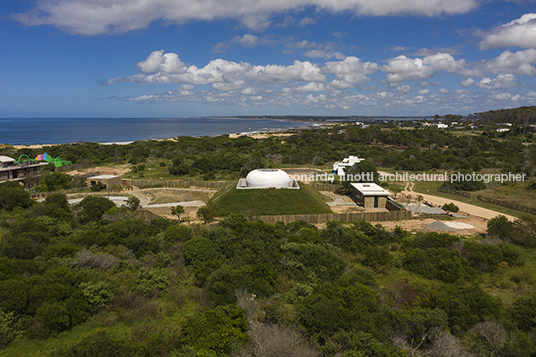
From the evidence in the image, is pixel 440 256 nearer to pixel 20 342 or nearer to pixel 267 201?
pixel 267 201

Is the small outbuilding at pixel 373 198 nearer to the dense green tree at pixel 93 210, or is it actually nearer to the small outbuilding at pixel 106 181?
the dense green tree at pixel 93 210

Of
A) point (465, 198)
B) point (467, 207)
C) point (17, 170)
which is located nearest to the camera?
point (467, 207)

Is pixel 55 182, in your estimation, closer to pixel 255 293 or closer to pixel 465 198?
pixel 255 293

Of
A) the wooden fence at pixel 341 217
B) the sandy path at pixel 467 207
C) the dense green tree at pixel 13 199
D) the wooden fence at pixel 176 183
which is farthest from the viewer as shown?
the wooden fence at pixel 176 183

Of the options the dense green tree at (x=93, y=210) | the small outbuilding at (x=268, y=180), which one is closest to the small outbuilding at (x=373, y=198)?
the small outbuilding at (x=268, y=180)

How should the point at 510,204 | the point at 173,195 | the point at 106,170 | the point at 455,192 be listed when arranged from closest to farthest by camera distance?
the point at 510,204, the point at 173,195, the point at 455,192, the point at 106,170

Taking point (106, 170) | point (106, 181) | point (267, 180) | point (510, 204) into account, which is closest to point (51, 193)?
point (106, 181)

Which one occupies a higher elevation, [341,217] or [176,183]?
[176,183]
